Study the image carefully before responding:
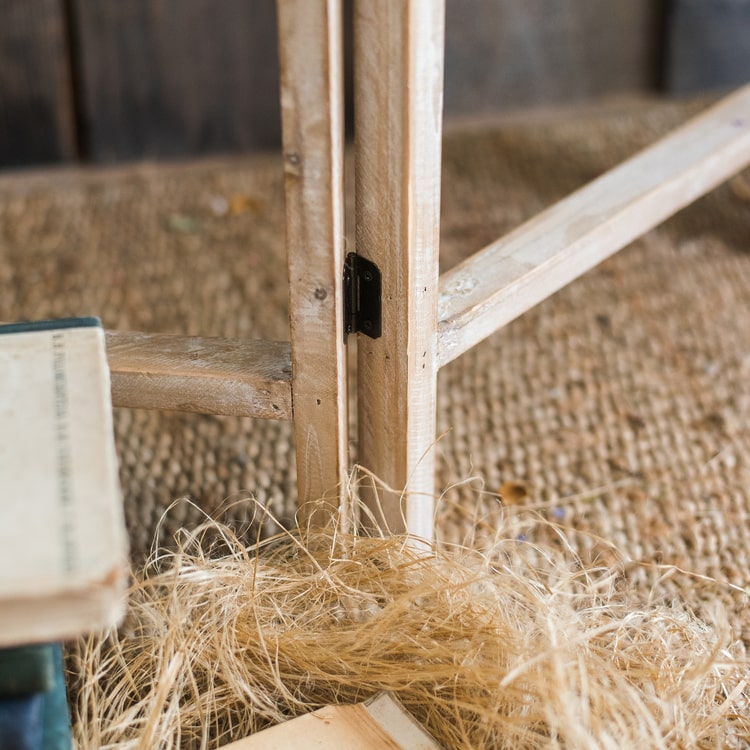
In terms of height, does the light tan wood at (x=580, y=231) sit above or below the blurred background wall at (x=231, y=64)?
below

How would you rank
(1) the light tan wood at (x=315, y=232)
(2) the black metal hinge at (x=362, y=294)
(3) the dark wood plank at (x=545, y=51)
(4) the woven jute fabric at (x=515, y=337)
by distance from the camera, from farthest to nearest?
1. (3) the dark wood plank at (x=545, y=51)
2. (4) the woven jute fabric at (x=515, y=337)
3. (2) the black metal hinge at (x=362, y=294)
4. (1) the light tan wood at (x=315, y=232)

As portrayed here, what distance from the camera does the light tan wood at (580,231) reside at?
857 mm

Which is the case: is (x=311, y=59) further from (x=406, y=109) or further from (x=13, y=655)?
(x=13, y=655)

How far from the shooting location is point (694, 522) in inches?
42.8

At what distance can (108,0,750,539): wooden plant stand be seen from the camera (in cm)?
69

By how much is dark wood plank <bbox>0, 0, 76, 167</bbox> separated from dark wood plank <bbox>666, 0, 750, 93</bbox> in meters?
1.19

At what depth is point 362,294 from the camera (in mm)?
792

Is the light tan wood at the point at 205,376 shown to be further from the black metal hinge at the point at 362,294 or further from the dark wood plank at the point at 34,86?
the dark wood plank at the point at 34,86

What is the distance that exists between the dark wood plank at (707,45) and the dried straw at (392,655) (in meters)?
1.52

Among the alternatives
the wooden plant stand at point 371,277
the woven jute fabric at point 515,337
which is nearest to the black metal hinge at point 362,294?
the wooden plant stand at point 371,277

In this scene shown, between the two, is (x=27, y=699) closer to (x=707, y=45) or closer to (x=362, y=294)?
(x=362, y=294)

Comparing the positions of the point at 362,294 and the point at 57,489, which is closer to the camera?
the point at 57,489

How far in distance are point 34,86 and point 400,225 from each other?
4.25 feet

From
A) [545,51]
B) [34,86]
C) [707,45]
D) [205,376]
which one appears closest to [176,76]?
[34,86]
